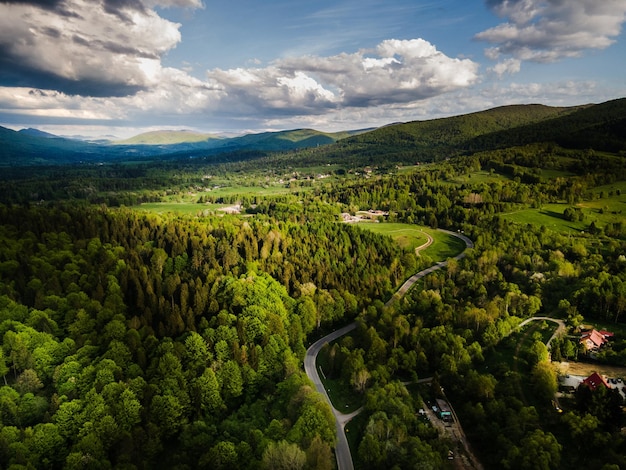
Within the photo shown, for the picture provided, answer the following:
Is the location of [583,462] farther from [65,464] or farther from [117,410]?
[65,464]

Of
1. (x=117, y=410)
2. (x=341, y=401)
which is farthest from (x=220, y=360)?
(x=341, y=401)

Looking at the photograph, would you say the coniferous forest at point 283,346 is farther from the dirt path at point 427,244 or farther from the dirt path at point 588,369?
the dirt path at point 427,244

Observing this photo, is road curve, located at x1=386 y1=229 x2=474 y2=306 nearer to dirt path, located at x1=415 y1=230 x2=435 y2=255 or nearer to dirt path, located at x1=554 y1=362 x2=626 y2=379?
dirt path, located at x1=415 y1=230 x2=435 y2=255

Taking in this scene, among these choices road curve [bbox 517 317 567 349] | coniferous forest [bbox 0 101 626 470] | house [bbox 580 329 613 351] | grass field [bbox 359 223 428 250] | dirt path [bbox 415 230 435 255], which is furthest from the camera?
grass field [bbox 359 223 428 250]

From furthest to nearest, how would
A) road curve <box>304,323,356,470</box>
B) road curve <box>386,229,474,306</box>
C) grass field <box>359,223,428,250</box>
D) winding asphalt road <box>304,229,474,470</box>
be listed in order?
grass field <box>359,223,428,250</box> → road curve <box>386,229,474,306</box> → winding asphalt road <box>304,229,474,470</box> → road curve <box>304,323,356,470</box>

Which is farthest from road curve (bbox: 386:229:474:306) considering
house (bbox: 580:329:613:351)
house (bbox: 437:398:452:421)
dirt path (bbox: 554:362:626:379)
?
house (bbox: 580:329:613:351)

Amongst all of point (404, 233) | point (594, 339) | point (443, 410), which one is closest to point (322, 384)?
point (443, 410)

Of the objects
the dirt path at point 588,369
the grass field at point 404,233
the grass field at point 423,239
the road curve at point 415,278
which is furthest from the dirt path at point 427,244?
the dirt path at point 588,369
